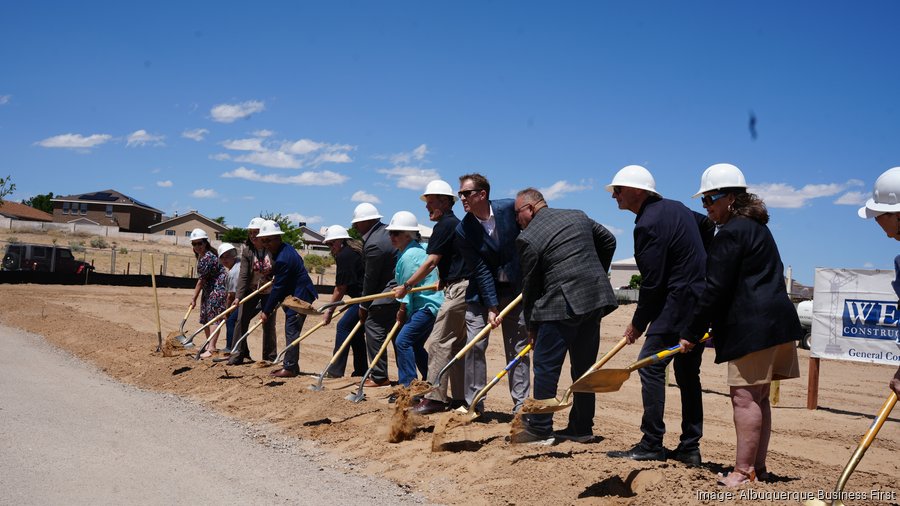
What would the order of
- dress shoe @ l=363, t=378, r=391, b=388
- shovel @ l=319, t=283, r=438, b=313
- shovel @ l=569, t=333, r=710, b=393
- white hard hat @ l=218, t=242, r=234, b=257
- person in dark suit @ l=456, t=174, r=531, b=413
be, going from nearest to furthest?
shovel @ l=569, t=333, r=710, b=393 → person in dark suit @ l=456, t=174, r=531, b=413 → shovel @ l=319, t=283, r=438, b=313 → dress shoe @ l=363, t=378, r=391, b=388 → white hard hat @ l=218, t=242, r=234, b=257

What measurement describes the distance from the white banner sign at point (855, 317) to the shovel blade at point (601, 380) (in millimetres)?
6625

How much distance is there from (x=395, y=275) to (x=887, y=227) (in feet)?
18.0

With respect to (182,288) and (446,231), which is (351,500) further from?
(182,288)

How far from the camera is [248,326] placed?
1111cm

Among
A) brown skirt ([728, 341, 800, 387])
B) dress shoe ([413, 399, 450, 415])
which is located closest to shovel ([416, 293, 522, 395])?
dress shoe ([413, 399, 450, 415])

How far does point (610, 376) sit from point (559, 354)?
0.66m

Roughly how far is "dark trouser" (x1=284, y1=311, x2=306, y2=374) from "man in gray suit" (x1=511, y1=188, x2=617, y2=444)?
191 inches

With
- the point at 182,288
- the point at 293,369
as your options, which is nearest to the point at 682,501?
the point at 293,369

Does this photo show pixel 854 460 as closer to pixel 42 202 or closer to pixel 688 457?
pixel 688 457

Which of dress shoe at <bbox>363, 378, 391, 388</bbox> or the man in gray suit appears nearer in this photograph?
the man in gray suit

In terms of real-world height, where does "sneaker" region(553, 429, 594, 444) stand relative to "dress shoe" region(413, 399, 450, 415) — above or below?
above

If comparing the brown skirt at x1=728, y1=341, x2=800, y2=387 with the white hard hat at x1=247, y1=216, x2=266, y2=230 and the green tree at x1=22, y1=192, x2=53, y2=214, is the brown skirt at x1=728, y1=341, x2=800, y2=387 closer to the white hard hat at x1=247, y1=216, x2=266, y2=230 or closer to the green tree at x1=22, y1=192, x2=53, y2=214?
the white hard hat at x1=247, y1=216, x2=266, y2=230

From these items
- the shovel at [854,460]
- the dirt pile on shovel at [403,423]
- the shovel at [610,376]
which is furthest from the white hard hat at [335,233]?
the shovel at [854,460]

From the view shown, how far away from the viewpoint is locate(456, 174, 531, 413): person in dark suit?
672cm
